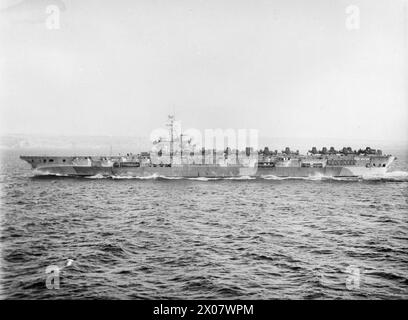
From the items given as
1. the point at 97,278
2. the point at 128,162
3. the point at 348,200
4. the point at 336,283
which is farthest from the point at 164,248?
the point at 128,162

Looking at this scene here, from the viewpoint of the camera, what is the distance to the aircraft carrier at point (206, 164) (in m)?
46.9

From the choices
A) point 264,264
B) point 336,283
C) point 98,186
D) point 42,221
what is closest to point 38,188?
point 98,186

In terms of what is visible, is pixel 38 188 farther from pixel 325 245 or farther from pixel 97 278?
pixel 325 245

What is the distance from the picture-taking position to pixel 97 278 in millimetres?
13273

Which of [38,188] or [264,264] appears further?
[38,188]

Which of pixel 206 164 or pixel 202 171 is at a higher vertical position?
pixel 206 164

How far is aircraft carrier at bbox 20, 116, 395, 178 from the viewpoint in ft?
154

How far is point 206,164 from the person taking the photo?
156 feet

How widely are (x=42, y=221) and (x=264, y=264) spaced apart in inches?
576
